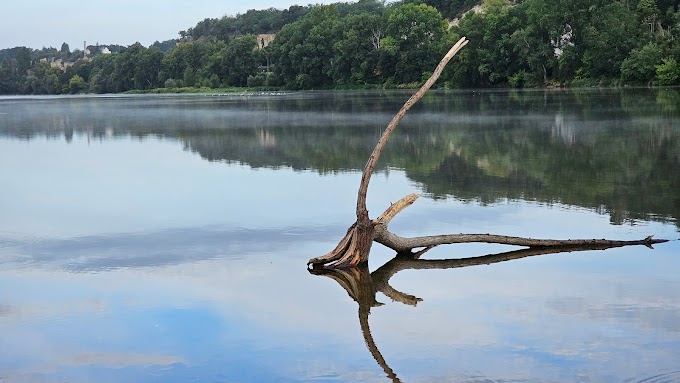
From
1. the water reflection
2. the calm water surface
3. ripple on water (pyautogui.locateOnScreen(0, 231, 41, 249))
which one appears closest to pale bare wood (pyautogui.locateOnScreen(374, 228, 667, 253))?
the calm water surface

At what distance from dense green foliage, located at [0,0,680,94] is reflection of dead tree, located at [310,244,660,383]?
2398 inches

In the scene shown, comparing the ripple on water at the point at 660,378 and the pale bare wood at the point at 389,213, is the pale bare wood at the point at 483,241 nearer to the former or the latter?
the pale bare wood at the point at 389,213

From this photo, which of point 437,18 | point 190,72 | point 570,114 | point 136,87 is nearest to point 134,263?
point 570,114

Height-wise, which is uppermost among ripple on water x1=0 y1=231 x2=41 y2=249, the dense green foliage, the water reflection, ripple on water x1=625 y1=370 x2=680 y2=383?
the dense green foliage

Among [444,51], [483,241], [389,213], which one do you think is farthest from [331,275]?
[444,51]

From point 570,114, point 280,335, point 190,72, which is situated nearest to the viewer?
point 280,335

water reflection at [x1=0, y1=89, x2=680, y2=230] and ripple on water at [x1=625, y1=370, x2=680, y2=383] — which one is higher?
water reflection at [x1=0, y1=89, x2=680, y2=230]

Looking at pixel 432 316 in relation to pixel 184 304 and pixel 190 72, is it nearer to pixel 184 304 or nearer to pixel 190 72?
pixel 184 304

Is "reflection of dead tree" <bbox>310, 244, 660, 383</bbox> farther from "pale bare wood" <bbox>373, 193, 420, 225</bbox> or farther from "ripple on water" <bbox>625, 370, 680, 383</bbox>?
"ripple on water" <bbox>625, 370, 680, 383</bbox>

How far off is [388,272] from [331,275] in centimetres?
68

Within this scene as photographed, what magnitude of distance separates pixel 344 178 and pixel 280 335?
11.7 meters

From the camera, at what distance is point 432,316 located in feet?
30.5

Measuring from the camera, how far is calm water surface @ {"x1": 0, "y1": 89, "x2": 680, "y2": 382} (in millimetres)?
7961

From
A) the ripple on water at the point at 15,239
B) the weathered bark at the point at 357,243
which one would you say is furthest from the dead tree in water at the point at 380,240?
the ripple on water at the point at 15,239
